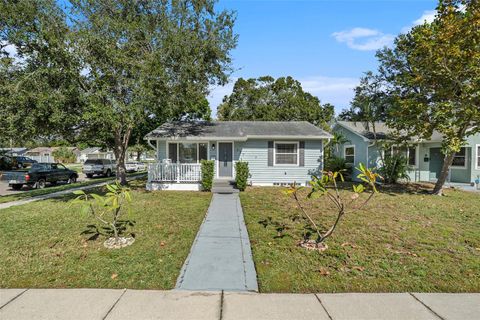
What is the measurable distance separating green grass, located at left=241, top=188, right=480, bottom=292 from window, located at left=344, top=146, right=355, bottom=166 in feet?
29.8

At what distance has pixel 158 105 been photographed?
10.4 meters

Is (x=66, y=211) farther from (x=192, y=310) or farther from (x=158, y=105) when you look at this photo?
(x=192, y=310)

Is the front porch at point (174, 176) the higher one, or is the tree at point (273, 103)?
the tree at point (273, 103)

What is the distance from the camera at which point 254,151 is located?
14.5 m

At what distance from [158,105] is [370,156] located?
12557 mm

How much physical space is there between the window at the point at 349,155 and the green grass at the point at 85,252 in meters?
12.8

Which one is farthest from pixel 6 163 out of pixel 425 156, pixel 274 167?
pixel 425 156

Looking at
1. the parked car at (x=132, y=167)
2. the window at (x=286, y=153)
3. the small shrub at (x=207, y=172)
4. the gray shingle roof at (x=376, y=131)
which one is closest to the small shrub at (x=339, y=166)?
the gray shingle roof at (x=376, y=131)

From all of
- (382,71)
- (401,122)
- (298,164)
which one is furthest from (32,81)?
(382,71)

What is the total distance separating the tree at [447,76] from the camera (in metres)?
9.80

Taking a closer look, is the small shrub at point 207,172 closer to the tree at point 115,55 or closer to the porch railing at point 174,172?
the porch railing at point 174,172

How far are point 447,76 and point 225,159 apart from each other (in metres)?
10.4

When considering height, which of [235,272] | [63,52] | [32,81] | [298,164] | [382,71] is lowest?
[235,272]

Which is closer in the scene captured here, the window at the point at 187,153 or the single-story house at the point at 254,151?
the single-story house at the point at 254,151
